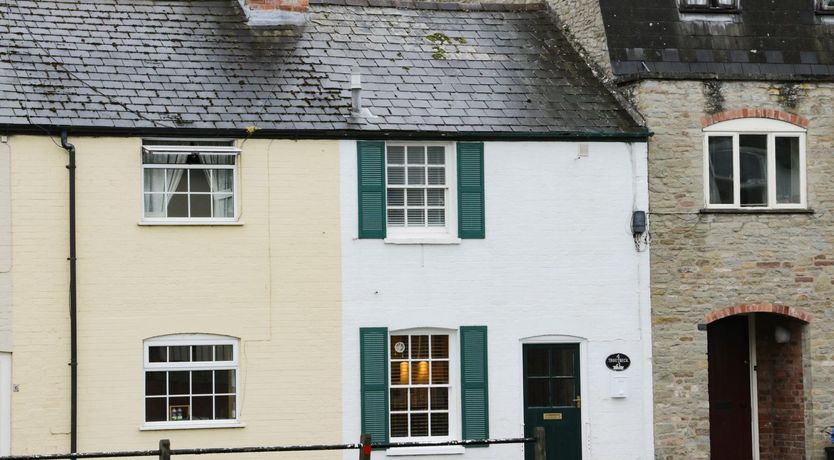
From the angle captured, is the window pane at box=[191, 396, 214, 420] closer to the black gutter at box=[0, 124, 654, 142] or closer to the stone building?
the black gutter at box=[0, 124, 654, 142]

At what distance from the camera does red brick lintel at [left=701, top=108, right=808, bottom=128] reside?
64.3 feet

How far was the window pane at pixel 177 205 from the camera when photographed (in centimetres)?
1822

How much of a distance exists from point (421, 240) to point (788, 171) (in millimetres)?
5443

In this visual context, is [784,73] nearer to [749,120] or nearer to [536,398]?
[749,120]

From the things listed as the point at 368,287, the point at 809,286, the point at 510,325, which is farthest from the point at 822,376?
the point at 368,287

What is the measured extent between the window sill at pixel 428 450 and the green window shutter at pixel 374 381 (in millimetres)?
217

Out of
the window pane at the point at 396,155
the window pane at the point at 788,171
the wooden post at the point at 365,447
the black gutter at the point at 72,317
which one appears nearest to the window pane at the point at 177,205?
the black gutter at the point at 72,317

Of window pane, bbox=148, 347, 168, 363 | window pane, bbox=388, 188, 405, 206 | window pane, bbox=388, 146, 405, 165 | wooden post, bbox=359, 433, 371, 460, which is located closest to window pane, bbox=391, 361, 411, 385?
window pane, bbox=388, 188, 405, 206

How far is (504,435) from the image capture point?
19.0 m

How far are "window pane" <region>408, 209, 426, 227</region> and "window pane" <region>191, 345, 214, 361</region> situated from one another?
10.3 ft

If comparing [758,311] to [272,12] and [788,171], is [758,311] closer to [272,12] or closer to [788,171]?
[788,171]

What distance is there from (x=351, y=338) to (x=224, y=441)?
209 cm

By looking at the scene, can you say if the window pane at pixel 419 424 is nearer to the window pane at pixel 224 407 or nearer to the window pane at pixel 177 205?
the window pane at pixel 224 407

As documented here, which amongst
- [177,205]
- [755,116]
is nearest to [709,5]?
[755,116]
